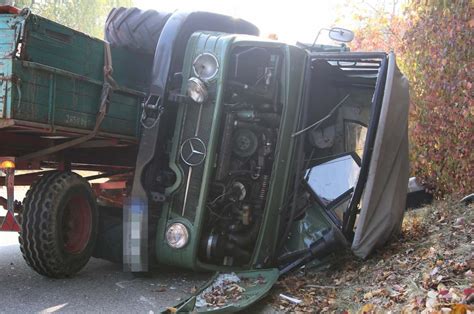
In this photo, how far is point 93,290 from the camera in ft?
14.5

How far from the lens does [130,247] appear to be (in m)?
A: 4.73

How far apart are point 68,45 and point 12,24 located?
0.53m

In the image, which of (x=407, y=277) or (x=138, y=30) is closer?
(x=407, y=277)

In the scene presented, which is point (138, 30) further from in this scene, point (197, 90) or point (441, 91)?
point (441, 91)

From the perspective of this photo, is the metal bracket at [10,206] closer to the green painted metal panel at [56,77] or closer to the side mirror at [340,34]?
the green painted metal panel at [56,77]

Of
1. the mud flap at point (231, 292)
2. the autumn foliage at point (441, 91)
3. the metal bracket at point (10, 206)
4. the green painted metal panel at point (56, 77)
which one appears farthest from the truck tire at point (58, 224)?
the autumn foliage at point (441, 91)

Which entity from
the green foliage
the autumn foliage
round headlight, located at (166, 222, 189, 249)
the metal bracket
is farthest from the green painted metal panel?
the green foliage

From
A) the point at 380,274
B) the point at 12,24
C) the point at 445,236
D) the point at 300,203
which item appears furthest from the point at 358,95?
the point at 12,24

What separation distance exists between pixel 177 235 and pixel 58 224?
1.02m

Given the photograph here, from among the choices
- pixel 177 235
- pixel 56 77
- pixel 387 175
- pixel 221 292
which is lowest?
pixel 221 292

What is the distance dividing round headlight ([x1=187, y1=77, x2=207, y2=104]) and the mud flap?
1.55 m

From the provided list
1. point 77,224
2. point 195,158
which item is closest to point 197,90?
point 195,158

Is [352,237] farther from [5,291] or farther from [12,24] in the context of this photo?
[12,24]

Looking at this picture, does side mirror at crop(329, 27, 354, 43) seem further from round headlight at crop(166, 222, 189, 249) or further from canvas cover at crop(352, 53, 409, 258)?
round headlight at crop(166, 222, 189, 249)
